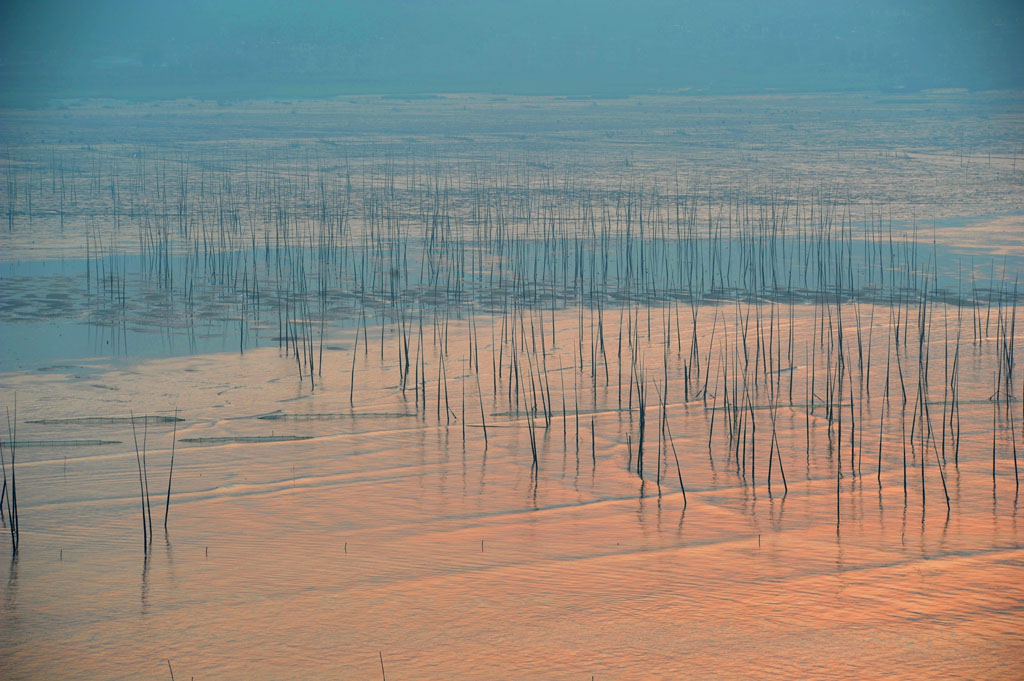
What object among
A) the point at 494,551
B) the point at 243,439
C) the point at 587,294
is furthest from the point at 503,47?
the point at 494,551

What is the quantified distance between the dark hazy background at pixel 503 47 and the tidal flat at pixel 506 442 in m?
31.8

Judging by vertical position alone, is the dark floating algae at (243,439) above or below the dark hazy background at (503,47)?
below

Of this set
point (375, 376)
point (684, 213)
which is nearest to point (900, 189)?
point (684, 213)

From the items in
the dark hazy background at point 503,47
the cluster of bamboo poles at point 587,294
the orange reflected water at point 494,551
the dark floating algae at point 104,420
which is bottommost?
the orange reflected water at point 494,551

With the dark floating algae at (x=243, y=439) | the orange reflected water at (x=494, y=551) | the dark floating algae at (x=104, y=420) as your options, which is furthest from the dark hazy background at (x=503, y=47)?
the orange reflected water at (x=494, y=551)

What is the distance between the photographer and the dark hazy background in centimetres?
4603

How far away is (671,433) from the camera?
16.1 feet

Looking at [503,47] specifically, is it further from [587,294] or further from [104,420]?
[104,420]

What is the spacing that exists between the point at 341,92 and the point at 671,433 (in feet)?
130

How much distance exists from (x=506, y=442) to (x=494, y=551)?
1.17 meters

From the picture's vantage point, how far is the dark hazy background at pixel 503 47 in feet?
151

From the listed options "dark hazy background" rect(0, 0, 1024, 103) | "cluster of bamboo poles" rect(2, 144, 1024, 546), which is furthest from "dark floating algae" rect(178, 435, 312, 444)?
"dark hazy background" rect(0, 0, 1024, 103)

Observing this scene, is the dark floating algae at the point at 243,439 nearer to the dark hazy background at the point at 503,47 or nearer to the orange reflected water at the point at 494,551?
the orange reflected water at the point at 494,551

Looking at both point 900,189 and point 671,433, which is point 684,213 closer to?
point 900,189
